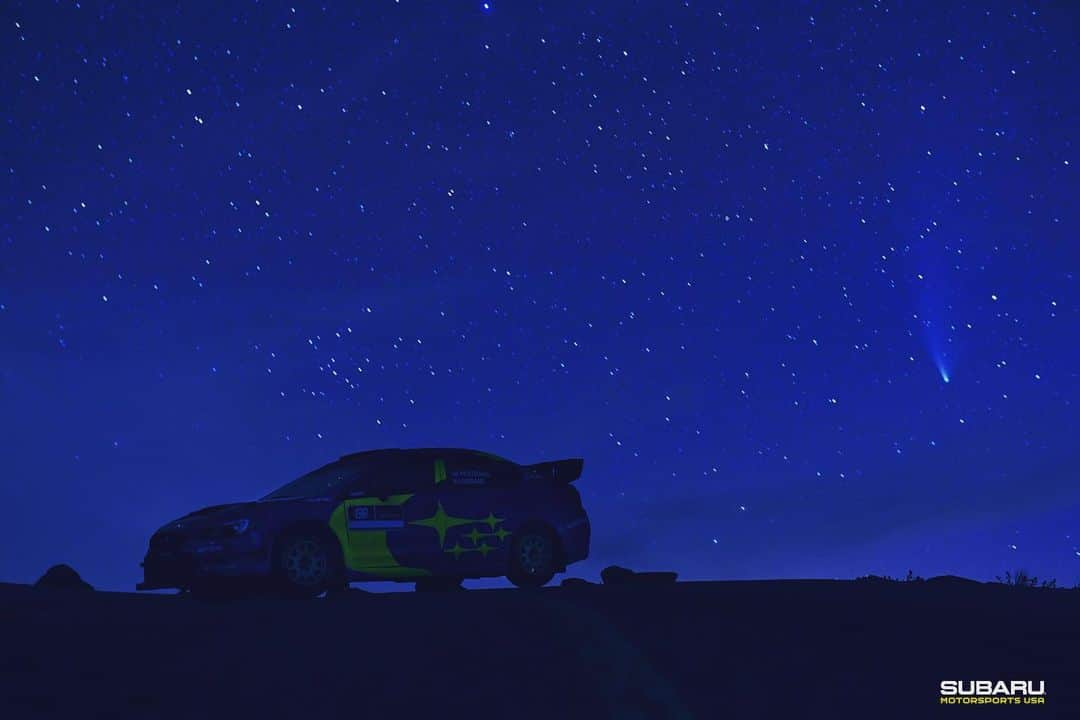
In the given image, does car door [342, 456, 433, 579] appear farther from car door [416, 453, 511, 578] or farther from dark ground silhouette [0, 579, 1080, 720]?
dark ground silhouette [0, 579, 1080, 720]

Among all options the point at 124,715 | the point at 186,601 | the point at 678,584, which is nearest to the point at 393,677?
the point at 124,715

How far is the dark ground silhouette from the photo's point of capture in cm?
764

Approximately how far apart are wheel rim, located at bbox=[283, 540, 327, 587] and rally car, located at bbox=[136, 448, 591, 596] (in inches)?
0.5

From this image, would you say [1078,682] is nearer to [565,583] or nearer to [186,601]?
[186,601]

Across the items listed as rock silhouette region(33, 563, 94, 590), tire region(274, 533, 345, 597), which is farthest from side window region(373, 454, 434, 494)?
rock silhouette region(33, 563, 94, 590)

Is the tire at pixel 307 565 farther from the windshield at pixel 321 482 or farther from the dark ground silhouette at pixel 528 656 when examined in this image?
the dark ground silhouette at pixel 528 656

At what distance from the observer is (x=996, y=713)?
25.2 ft

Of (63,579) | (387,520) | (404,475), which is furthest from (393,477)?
(63,579)

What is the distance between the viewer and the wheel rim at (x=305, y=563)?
14.0 m

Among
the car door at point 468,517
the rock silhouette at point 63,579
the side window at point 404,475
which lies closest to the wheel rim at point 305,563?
the side window at point 404,475

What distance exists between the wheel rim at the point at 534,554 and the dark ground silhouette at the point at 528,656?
3.86 metres

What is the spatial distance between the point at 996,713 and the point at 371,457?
9.40m

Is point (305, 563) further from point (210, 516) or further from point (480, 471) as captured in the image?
point (480, 471)

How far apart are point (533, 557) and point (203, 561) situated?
425cm
